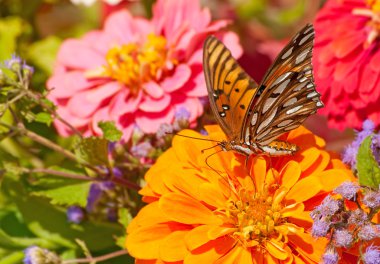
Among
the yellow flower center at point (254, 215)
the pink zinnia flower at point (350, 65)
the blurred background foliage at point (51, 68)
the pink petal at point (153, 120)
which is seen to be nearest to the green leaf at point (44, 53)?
the blurred background foliage at point (51, 68)

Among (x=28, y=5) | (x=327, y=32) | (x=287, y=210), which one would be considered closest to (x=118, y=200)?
(x=287, y=210)

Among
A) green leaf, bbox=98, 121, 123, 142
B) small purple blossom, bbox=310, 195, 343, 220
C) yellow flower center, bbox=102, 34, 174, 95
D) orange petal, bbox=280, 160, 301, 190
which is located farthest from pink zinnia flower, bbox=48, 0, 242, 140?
small purple blossom, bbox=310, 195, 343, 220

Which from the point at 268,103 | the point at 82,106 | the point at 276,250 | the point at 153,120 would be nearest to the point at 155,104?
the point at 153,120

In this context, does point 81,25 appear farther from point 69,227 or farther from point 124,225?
point 124,225

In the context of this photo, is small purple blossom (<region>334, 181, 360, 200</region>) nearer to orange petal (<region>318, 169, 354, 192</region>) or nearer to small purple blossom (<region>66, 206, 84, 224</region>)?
orange petal (<region>318, 169, 354, 192</region>)

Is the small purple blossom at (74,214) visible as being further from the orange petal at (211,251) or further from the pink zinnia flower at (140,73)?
the orange petal at (211,251)
